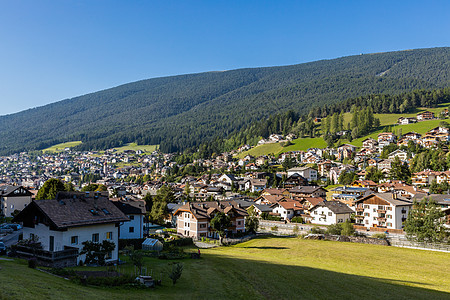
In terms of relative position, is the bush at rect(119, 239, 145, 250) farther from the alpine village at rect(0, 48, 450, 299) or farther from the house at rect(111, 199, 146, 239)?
the house at rect(111, 199, 146, 239)

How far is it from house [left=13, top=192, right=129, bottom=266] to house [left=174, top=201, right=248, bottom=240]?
31681 mm

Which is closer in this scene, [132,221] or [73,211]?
[73,211]

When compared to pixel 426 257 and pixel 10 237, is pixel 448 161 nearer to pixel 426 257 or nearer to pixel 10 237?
pixel 426 257

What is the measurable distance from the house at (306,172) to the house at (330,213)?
184 feet

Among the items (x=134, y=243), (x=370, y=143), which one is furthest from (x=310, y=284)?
(x=370, y=143)

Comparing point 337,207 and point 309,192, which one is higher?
point 309,192

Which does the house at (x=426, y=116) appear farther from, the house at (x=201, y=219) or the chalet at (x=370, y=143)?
the house at (x=201, y=219)

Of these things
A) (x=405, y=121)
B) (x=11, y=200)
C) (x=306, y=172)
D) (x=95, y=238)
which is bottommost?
(x=11, y=200)

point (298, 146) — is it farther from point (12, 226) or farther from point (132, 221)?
point (12, 226)

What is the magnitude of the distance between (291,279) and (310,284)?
6.14ft

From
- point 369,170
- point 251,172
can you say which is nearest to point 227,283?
point 369,170

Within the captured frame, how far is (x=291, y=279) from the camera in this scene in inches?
1171

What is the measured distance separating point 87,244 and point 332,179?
119027 millimetres

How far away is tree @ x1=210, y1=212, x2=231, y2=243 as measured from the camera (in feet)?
198
